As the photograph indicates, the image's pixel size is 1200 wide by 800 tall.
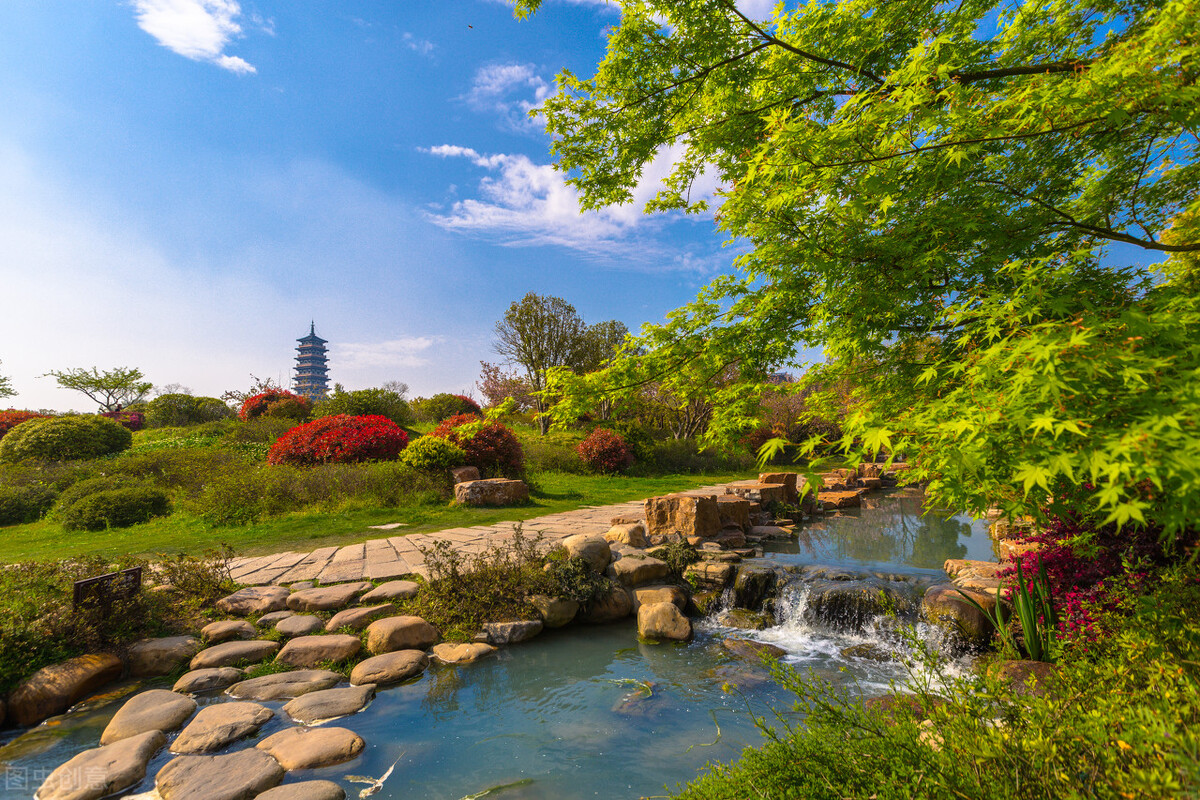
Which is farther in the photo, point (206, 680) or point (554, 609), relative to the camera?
point (554, 609)

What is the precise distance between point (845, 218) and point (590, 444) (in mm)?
13553

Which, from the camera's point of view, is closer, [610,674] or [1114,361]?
[1114,361]

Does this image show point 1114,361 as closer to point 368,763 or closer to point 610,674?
point 610,674

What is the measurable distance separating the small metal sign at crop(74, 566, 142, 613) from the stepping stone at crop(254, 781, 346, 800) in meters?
3.11

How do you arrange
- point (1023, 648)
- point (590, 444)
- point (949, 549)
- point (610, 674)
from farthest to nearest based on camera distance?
point (590, 444) < point (949, 549) < point (610, 674) < point (1023, 648)

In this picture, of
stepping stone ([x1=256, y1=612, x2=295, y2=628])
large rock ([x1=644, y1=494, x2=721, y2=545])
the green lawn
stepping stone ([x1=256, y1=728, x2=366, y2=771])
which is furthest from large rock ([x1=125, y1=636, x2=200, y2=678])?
large rock ([x1=644, y1=494, x2=721, y2=545])

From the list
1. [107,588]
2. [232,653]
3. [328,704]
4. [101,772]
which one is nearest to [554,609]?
[328,704]

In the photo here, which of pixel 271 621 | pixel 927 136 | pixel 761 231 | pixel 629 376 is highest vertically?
pixel 927 136

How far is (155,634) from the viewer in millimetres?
4754

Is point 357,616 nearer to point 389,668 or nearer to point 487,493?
point 389,668

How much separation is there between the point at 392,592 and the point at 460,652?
4.42 ft

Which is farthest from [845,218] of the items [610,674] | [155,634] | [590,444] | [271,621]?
[590,444]

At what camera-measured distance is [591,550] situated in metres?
6.10

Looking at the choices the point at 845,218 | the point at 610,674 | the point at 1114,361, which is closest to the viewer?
the point at 1114,361
